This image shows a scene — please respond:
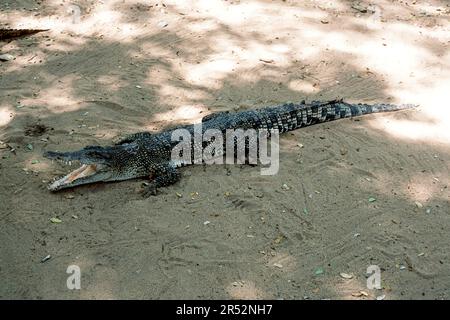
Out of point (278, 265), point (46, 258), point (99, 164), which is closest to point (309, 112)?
point (278, 265)

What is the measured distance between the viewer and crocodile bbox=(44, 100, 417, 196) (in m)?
5.11

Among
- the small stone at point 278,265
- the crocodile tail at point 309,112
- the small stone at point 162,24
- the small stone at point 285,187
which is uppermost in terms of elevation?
the small stone at point 162,24

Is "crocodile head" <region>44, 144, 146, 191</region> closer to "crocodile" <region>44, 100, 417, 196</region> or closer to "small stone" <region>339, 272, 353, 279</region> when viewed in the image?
"crocodile" <region>44, 100, 417, 196</region>

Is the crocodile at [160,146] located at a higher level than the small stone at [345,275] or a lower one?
higher

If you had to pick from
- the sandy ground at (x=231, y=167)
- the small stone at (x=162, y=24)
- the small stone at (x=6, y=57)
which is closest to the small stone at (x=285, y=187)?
the sandy ground at (x=231, y=167)

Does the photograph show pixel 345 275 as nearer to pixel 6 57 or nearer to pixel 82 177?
pixel 82 177

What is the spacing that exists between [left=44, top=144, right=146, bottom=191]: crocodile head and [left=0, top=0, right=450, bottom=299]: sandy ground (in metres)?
0.11

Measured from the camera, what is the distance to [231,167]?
5418 mm

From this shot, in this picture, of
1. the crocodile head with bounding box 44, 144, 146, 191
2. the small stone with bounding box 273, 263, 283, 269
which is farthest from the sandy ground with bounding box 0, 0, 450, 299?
the crocodile head with bounding box 44, 144, 146, 191

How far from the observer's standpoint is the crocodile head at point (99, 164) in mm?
4980

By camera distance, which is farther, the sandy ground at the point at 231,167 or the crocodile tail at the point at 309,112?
the crocodile tail at the point at 309,112

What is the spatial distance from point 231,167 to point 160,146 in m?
0.84

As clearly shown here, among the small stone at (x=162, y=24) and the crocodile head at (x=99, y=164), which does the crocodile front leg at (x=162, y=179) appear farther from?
the small stone at (x=162, y=24)

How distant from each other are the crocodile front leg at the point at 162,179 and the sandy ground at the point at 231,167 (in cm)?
12
